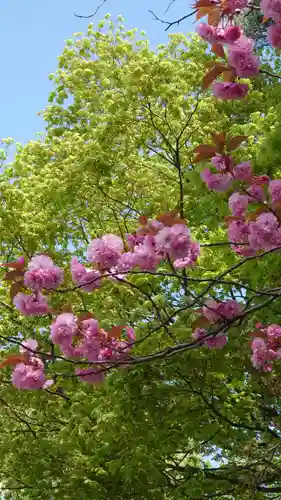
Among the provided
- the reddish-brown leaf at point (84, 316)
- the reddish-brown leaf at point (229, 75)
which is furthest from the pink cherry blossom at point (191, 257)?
the reddish-brown leaf at point (229, 75)

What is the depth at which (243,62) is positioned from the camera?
336 cm

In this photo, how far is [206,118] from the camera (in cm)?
733

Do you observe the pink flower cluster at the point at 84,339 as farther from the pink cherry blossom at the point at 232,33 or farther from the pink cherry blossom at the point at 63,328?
the pink cherry blossom at the point at 232,33

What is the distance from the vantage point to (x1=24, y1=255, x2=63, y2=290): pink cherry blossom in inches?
141

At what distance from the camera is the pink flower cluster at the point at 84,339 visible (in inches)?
149

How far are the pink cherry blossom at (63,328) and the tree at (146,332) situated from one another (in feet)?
0.62

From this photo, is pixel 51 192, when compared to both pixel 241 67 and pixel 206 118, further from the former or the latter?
pixel 241 67

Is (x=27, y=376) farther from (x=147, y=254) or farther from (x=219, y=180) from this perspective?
(x=219, y=180)

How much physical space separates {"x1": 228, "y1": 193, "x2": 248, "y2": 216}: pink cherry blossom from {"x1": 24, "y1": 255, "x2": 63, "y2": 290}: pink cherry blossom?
1.05 metres

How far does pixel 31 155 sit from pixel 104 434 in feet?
16.9

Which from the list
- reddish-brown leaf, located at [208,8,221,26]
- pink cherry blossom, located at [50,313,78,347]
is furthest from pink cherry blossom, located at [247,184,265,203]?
pink cherry blossom, located at [50,313,78,347]

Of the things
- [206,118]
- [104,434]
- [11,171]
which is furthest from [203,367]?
[11,171]

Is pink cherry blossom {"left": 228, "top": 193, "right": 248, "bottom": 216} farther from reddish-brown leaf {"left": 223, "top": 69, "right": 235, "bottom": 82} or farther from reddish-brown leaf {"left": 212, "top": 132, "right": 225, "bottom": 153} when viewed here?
reddish-brown leaf {"left": 223, "top": 69, "right": 235, "bottom": 82}

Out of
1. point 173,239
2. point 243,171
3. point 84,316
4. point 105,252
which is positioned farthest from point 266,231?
point 84,316
